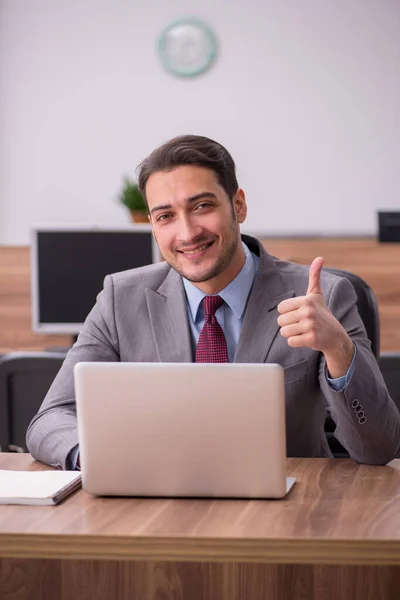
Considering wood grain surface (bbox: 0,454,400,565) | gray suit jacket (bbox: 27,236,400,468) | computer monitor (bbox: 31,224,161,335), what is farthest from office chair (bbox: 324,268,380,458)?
computer monitor (bbox: 31,224,161,335)

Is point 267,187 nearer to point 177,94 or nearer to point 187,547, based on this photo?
point 177,94

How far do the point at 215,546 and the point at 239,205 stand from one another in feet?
3.60

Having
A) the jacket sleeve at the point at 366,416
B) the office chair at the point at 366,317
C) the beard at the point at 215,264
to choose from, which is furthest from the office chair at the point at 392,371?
the jacket sleeve at the point at 366,416

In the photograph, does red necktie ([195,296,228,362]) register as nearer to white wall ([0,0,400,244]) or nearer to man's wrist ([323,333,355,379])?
man's wrist ([323,333,355,379])

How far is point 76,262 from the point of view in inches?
154

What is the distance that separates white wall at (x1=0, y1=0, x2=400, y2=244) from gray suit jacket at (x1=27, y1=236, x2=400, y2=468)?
4.35 metres

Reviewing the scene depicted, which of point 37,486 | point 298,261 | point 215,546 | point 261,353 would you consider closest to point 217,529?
point 215,546

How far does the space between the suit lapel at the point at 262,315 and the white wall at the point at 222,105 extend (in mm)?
4441

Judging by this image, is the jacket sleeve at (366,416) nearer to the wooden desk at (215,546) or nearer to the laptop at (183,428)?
the wooden desk at (215,546)

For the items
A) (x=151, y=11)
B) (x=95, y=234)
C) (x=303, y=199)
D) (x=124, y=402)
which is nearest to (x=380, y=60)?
(x=303, y=199)

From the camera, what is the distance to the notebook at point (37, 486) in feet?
5.02

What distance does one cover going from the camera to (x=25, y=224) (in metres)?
6.75

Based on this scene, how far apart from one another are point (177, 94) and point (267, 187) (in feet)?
3.02

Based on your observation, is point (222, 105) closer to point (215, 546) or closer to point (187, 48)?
point (187, 48)
